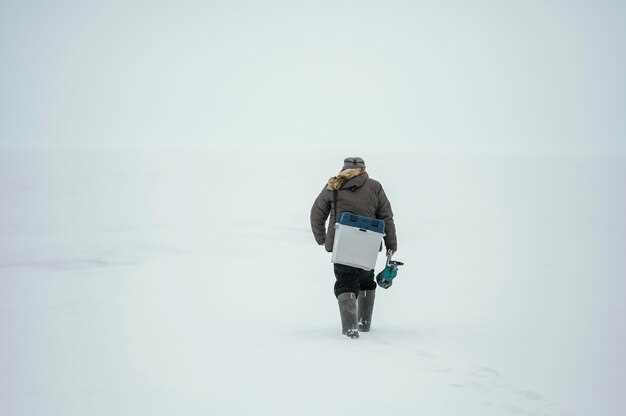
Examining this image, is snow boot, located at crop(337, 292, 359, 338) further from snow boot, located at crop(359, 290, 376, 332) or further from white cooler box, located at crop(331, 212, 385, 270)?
snow boot, located at crop(359, 290, 376, 332)

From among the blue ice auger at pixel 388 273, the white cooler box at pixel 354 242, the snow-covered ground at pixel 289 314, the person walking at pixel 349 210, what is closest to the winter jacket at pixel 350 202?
the person walking at pixel 349 210

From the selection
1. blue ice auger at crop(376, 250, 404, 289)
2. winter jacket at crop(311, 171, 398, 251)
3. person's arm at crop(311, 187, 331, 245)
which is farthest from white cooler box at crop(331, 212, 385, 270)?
blue ice auger at crop(376, 250, 404, 289)

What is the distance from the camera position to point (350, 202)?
6.41 m

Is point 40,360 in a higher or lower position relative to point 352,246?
lower

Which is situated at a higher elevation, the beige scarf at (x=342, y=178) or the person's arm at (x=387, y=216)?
the beige scarf at (x=342, y=178)

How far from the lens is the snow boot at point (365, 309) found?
6.73 metres

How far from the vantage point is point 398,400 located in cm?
470

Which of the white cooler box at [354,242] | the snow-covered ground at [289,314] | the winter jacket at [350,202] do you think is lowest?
the snow-covered ground at [289,314]

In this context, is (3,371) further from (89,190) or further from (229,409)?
(89,190)

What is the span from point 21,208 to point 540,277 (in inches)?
587

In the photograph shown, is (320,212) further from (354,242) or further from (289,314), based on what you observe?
(289,314)

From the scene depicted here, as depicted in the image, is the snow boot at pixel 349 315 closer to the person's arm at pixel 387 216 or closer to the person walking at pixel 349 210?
the person walking at pixel 349 210

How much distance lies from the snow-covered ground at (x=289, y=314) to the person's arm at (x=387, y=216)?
874 mm

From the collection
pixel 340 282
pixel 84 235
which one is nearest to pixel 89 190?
pixel 84 235
